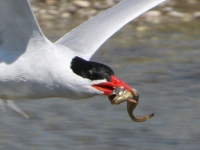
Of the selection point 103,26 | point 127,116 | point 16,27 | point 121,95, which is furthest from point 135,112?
point 16,27

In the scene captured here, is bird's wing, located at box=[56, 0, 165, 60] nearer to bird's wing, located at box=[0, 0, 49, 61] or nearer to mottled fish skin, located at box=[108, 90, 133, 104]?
bird's wing, located at box=[0, 0, 49, 61]

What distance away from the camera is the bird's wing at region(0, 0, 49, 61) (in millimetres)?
4754

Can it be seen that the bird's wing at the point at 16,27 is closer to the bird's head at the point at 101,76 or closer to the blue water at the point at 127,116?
the bird's head at the point at 101,76

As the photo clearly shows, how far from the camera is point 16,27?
16.2 feet

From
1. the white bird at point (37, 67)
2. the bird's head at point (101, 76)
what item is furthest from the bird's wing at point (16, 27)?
the bird's head at point (101, 76)

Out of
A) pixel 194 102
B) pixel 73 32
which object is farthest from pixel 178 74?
pixel 73 32

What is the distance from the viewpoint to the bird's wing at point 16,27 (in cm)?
475

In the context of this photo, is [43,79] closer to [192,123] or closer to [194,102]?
[192,123]

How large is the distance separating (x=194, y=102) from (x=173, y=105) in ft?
0.62

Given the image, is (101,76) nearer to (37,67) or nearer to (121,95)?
(121,95)

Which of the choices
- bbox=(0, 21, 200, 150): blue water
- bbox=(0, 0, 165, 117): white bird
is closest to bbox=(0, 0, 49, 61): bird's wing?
bbox=(0, 0, 165, 117): white bird

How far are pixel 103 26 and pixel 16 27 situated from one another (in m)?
0.87

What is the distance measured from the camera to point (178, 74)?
754cm

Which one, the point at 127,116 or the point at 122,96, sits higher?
the point at 122,96
